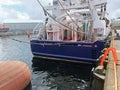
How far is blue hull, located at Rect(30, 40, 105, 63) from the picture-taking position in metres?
19.3

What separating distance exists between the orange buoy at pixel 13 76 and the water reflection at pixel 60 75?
1616mm

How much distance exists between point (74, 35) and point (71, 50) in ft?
7.36

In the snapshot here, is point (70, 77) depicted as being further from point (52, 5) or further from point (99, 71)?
point (52, 5)

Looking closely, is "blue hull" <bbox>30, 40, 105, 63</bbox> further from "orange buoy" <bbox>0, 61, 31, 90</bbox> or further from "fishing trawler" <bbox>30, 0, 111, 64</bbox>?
"orange buoy" <bbox>0, 61, 31, 90</bbox>

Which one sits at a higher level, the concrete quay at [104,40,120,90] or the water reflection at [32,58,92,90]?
the concrete quay at [104,40,120,90]

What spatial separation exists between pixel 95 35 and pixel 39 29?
6.99 m

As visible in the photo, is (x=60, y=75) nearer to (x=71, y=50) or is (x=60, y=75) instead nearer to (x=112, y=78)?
(x=71, y=50)

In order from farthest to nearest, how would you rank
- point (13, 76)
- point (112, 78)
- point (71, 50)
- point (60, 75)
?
→ point (71, 50), point (60, 75), point (13, 76), point (112, 78)

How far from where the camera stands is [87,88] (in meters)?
14.9

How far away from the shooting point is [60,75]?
18062mm

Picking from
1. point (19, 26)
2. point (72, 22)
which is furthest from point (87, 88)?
point (19, 26)

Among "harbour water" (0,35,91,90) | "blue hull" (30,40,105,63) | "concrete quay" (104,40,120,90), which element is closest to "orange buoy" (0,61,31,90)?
"harbour water" (0,35,91,90)

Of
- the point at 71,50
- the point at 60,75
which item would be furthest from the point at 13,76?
the point at 71,50

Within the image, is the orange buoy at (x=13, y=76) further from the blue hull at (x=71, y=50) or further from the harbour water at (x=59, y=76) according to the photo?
the blue hull at (x=71, y=50)
